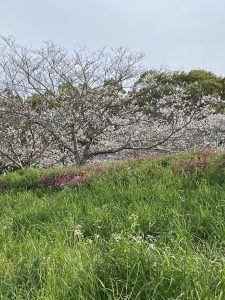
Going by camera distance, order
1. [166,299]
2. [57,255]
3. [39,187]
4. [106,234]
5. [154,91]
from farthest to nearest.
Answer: [154,91] → [39,187] → [106,234] → [57,255] → [166,299]

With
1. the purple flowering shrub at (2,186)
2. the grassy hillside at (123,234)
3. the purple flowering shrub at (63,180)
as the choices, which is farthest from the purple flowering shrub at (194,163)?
the purple flowering shrub at (2,186)

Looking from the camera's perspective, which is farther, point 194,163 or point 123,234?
point 194,163

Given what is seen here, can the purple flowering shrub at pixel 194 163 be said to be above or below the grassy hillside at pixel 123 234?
above

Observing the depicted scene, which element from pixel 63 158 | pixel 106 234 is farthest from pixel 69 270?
pixel 63 158

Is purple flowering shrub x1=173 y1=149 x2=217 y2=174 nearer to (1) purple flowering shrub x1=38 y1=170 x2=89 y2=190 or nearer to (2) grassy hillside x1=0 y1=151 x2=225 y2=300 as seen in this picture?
(2) grassy hillside x1=0 y1=151 x2=225 y2=300

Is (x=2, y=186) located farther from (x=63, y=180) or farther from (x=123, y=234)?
(x=123, y=234)

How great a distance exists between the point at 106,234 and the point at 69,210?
1322 mm

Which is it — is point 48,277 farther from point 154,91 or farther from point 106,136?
point 154,91

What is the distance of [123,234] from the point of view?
4.57 meters

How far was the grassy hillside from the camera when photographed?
116 inches

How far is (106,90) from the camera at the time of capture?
18.5 meters

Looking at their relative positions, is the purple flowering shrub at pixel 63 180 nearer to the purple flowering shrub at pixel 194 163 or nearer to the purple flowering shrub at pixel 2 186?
the purple flowering shrub at pixel 2 186

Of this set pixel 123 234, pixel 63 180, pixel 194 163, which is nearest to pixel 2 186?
pixel 63 180

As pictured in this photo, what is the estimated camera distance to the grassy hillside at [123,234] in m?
2.94
